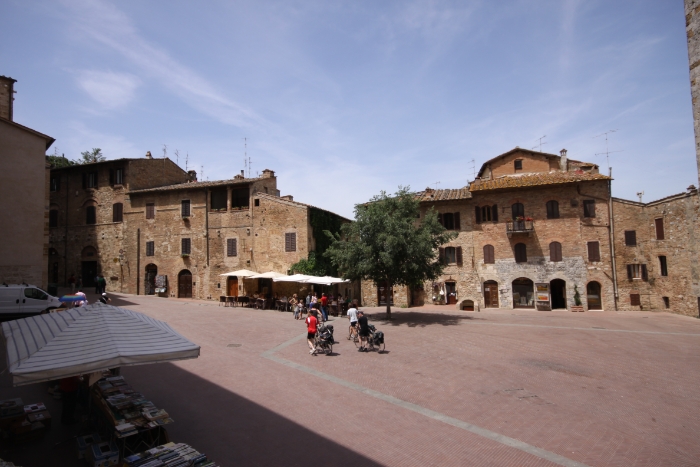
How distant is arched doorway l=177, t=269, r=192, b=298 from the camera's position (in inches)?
1180

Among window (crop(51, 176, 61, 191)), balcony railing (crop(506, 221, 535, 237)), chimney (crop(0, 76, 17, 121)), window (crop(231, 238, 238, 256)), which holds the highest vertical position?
chimney (crop(0, 76, 17, 121))

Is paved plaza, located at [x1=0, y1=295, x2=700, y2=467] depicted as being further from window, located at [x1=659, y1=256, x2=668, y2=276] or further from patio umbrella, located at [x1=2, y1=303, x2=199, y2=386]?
window, located at [x1=659, y1=256, x2=668, y2=276]

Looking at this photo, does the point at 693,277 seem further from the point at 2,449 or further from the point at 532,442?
the point at 2,449

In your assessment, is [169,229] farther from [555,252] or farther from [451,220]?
[555,252]

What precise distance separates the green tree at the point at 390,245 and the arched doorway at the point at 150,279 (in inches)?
631

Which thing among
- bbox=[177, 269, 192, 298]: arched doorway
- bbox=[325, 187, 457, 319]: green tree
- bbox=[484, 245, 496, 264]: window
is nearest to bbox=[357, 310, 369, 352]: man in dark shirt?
bbox=[325, 187, 457, 319]: green tree

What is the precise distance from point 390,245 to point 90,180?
26.2 meters

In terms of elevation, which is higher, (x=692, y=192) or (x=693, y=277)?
(x=692, y=192)

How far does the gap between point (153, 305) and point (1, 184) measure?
9.43 metres

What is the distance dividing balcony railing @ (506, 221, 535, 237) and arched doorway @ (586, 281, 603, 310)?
5656 millimetres

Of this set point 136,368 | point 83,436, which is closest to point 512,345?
point 136,368

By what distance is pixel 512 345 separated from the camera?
52.1 ft

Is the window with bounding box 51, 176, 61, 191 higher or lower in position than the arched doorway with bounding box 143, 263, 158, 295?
higher

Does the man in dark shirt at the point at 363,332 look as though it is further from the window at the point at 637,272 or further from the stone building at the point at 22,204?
the window at the point at 637,272
